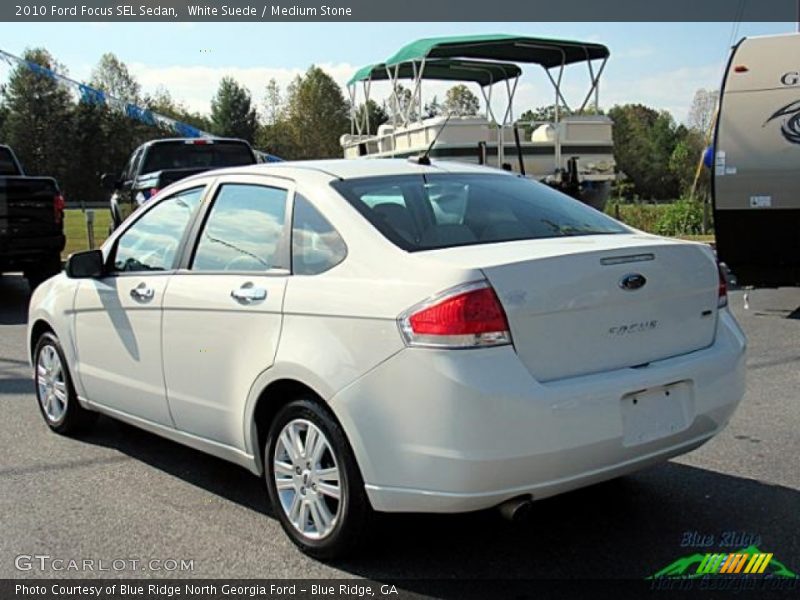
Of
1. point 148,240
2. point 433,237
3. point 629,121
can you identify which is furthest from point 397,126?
point 629,121

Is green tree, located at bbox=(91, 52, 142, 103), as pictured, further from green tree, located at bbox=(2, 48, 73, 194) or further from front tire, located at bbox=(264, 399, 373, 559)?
front tire, located at bbox=(264, 399, 373, 559)

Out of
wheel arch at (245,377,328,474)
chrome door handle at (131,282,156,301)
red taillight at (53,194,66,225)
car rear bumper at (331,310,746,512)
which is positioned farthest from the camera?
red taillight at (53,194,66,225)

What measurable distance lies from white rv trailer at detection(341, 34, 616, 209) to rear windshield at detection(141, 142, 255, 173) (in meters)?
2.90

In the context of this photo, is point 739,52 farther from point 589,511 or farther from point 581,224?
point 589,511

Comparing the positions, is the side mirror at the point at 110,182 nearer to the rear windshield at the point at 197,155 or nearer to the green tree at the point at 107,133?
the rear windshield at the point at 197,155

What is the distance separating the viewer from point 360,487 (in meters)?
3.40

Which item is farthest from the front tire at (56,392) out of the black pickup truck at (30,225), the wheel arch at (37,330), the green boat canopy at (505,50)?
the green boat canopy at (505,50)

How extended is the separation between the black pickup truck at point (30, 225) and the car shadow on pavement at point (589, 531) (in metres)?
8.30

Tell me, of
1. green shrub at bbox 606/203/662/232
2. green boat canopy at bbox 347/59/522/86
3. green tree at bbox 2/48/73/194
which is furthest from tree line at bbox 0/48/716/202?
green boat canopy at bbox 347/59/522/86

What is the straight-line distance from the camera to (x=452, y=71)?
55.9 feet

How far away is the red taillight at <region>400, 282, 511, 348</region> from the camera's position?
10.2 feet

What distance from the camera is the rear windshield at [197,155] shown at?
14211mm

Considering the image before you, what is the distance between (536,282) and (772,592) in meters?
1.45

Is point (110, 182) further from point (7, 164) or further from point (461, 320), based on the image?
point (461, 320)
